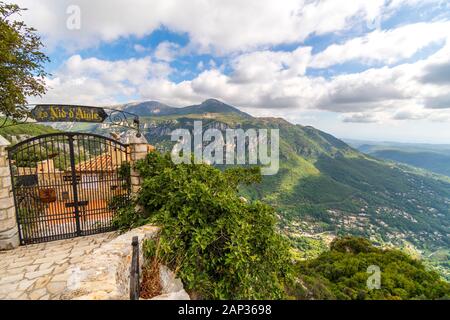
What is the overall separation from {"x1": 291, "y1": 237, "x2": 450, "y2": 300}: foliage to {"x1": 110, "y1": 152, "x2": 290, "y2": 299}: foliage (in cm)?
1372

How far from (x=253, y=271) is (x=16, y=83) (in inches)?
436

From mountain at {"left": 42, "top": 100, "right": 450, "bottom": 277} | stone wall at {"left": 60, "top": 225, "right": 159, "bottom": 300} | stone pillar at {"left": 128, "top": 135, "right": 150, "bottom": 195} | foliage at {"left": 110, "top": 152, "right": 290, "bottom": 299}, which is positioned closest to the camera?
stone wall at {"left": 60, "top": 225, "right": 159, "bottom": 300}

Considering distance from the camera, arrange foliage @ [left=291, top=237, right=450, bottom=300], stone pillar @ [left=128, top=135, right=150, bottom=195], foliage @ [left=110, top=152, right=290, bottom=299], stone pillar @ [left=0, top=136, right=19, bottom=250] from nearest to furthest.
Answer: foliage @ [left=110, top=152, right=290, bottom=299] → stone pillar @ [left=0, top=136, right=19, bottom=250] → stone pillar @ [left=128, top=135, right=150, bottom=195] → foliage @ [left=291, top=237, right=450, bottom=300]

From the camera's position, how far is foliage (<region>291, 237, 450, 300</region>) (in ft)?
67.4

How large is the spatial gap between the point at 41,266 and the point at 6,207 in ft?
8.10

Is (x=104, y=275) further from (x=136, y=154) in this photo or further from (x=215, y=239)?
(x=136, y=154)

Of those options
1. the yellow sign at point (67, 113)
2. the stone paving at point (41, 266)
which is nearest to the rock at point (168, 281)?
the stone paving at point (41, 266)

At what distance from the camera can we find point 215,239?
4.83 metres

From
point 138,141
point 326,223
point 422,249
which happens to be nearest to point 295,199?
point 326,223

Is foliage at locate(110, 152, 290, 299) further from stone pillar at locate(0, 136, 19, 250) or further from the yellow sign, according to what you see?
stone pillar at locate(0, 136, 19, 250)

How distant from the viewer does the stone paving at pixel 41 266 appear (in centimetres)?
428

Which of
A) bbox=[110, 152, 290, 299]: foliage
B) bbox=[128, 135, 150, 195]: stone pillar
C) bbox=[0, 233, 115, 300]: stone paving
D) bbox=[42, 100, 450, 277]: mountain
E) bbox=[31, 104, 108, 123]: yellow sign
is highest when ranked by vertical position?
bbox=[31, 104, 108, 123]: yellow sign

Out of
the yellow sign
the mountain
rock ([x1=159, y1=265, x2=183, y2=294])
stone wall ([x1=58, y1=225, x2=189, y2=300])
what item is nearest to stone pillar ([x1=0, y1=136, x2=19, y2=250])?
the yellow sign
